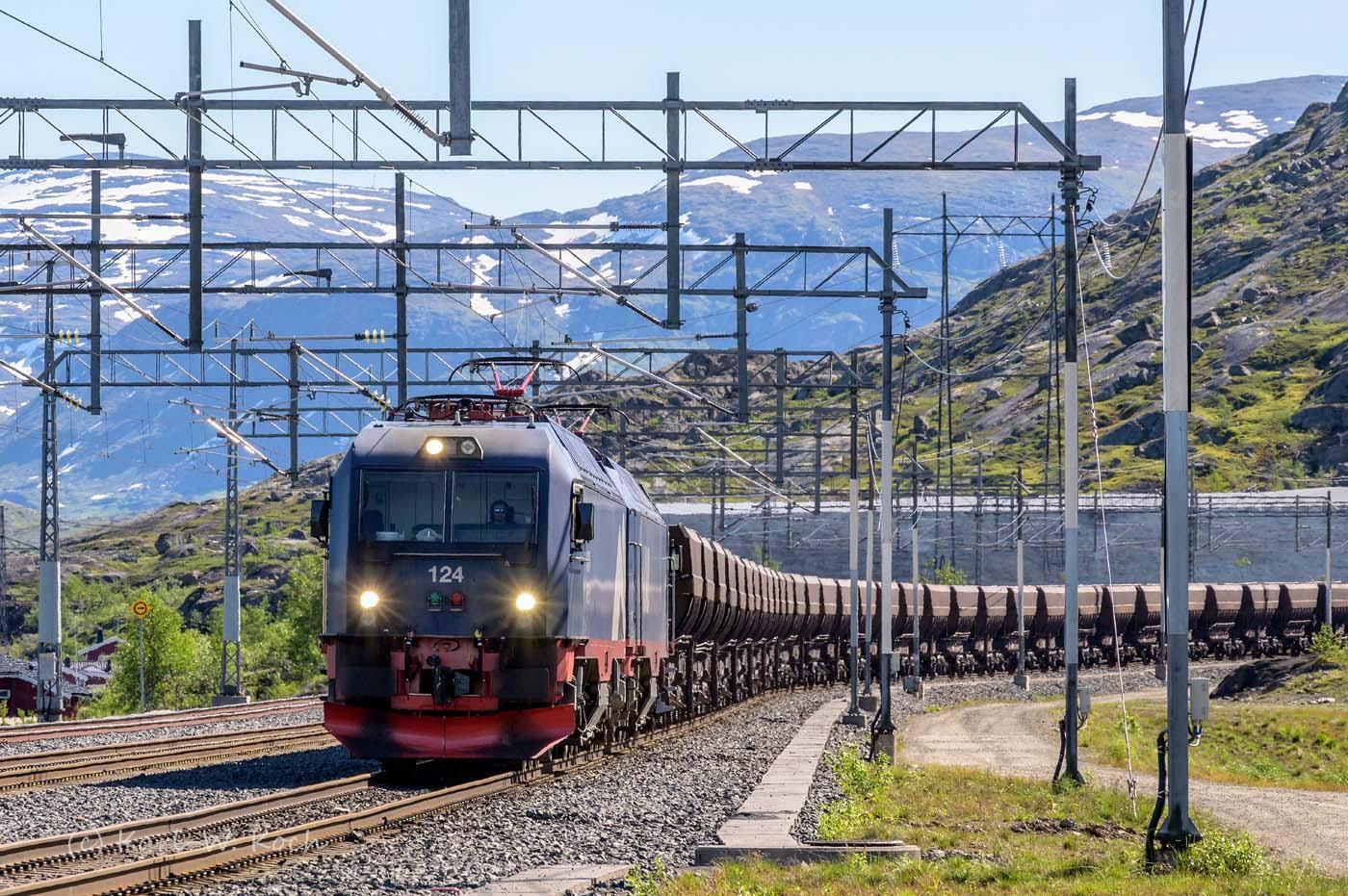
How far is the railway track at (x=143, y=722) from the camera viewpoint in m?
32.5

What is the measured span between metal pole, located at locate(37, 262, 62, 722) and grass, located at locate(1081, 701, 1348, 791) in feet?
77.5

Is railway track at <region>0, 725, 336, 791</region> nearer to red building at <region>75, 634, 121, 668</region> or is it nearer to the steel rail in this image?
the steel rail

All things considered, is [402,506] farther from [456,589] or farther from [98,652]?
[98,652]

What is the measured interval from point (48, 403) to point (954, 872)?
3448 centimetres

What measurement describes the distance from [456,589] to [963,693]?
39185 millimetres

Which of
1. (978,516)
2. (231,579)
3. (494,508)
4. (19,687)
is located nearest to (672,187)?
(494,508)

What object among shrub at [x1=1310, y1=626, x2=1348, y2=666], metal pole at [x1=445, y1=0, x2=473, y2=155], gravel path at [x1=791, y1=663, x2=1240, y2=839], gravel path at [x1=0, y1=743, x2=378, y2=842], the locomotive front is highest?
metal pole at [x1=445, y1=0, x2=473, y2=155]

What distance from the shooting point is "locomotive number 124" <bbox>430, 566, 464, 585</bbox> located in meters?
20.3

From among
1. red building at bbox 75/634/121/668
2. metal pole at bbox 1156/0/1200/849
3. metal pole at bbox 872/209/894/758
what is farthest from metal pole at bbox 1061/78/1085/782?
red building at bbox 75/634/121/668

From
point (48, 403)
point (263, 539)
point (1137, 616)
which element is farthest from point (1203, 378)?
point (48, 403)

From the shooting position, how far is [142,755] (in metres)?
25.8

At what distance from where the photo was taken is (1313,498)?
10644cm

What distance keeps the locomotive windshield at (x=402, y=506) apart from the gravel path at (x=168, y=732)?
8294 mm

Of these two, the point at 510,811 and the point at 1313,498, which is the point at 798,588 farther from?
the point at 1313,498
